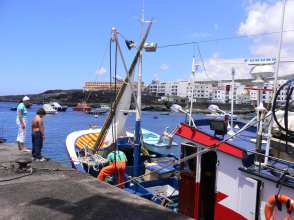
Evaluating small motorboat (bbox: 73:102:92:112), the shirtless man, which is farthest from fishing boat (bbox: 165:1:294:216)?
small motorboat (bbox: 73:102:92:112)

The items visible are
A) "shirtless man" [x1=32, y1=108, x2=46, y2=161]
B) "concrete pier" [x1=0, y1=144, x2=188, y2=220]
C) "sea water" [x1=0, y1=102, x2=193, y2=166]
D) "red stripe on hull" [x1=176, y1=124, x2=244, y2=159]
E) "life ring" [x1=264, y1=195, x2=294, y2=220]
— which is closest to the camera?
"life ring" [x1=264, y1=195, x2=294, y2=220]

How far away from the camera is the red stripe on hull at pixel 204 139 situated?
6.28 m

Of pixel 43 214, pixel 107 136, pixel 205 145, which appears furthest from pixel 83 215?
pixel 107 136

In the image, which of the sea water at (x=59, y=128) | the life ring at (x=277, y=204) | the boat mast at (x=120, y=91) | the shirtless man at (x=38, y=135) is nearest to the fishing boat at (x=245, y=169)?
the life ring at (x=277, y=204)

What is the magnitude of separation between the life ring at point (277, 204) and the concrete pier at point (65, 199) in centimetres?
135

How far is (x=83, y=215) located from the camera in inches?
235

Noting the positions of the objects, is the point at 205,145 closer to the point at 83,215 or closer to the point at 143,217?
the point at 143,217

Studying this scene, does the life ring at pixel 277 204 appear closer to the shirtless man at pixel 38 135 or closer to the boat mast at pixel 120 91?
the boat mast at pixel 120 91

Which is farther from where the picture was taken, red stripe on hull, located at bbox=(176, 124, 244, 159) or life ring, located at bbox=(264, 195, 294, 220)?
red stripe on hull, located at bbox=(176, 124, 244, 159)

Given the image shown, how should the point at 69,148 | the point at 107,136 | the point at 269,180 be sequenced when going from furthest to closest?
the point at 69,148 → the point at 107,136 → the point at 269,180

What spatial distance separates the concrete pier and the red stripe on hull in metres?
1.37

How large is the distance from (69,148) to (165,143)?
3727mm

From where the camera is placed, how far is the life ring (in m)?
5.04

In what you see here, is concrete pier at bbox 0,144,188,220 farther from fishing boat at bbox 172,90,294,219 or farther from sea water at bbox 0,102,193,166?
sea water at bbox 0,102,193,166
